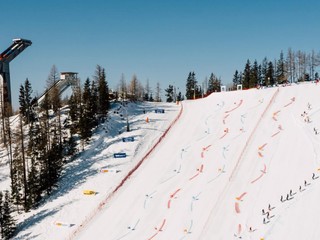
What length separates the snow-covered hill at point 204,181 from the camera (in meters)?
27.7

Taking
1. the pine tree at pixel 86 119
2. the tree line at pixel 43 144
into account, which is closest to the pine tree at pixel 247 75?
the tree line at pixel 43 144

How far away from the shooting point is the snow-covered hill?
2772cm

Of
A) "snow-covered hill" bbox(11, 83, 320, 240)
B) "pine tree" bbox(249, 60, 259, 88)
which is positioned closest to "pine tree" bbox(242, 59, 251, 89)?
"pine tree" bbox(249, 60, 259, 88)

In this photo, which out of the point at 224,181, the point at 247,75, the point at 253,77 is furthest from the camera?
the point at 247,75

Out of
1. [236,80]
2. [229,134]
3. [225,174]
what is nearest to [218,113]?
[229,134]

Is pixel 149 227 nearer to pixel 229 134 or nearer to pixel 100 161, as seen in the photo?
pixel 100 161

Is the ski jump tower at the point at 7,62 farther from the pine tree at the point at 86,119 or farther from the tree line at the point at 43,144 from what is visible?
the pine tree at the point at 86,119

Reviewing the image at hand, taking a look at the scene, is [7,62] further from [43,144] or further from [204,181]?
[204,181]

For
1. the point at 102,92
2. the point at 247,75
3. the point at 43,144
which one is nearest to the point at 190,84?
the point at 247,75

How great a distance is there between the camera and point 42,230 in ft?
110

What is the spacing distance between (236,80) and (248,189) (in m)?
99.2

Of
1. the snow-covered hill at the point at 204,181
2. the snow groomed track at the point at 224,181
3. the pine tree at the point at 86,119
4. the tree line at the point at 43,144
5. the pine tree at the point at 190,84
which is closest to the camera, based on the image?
the snow-covered hill at the point at 204,181

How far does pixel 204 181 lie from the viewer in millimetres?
35438

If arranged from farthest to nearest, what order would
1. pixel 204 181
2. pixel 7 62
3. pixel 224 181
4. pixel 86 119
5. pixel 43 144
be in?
1. pixel 7 62
2. pixel 86 119
3. pixel 43 144
4. pixel 204 181
5. pixel 224 181
